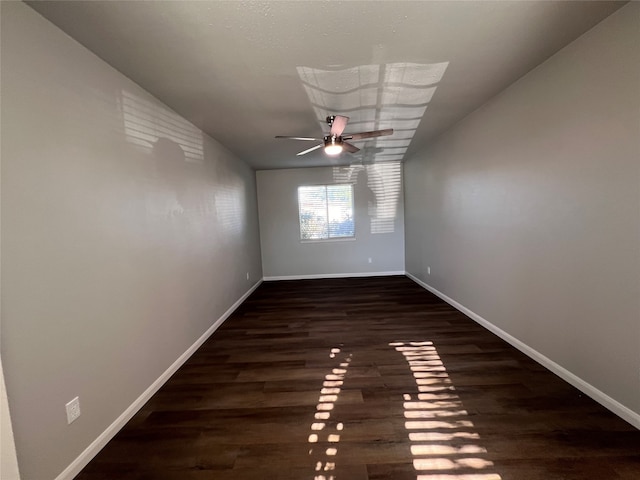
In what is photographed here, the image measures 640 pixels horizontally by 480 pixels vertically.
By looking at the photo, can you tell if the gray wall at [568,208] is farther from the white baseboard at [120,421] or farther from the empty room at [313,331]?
the white baseboard at [120,421]

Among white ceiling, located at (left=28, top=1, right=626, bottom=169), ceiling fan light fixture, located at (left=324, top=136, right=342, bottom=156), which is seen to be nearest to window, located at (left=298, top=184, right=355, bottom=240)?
ceiling fan light fixture, located at (left=324, top=136, right=342, bottom=156)

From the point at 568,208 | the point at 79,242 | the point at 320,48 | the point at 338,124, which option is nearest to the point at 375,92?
the point at 338,124

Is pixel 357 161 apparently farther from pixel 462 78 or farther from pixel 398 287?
pixel 462 78

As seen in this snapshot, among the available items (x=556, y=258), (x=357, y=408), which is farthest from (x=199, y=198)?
(x=556, y=258)

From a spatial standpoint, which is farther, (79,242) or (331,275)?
(331,275)

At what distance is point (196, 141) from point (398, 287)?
4079mm

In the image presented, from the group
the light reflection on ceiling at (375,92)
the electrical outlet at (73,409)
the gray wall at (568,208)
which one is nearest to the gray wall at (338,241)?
the light reflection on ceiling at (375,92)

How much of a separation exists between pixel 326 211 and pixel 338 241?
720 mm

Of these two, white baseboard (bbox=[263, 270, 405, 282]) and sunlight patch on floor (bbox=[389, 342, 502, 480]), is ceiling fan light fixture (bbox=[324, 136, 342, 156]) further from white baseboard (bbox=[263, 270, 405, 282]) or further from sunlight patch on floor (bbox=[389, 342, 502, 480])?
white baseboard (bbox=[263, 270, 405, 282])

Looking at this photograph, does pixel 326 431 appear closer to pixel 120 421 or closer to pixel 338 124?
pixel 120 421

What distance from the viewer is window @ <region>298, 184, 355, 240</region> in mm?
6305

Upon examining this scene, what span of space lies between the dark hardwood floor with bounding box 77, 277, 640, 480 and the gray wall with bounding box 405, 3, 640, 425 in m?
0.34

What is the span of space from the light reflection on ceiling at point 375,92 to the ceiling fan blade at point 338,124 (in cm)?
17

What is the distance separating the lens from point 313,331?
11.4 ft
